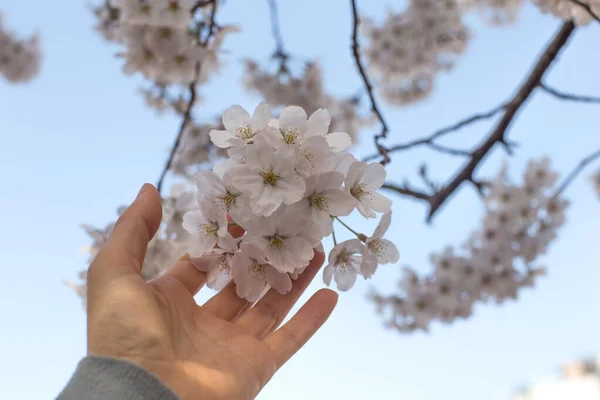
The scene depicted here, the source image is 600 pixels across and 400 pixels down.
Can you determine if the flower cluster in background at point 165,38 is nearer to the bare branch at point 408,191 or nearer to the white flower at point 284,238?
the bare branch at point 408,191

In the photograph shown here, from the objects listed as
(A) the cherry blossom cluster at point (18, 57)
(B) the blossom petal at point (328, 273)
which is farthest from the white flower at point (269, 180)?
(A) the cherry blossom cluster at point (18, 57)

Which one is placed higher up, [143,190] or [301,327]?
[143,190]

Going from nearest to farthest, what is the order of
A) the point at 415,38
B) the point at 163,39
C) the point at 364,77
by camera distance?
1. the point at 364,77
2. the point at 163,39
3. the point at 415,38

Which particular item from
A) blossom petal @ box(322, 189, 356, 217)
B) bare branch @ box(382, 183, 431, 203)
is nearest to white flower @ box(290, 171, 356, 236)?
blossom petal @ box(322, 189, 356, 217)

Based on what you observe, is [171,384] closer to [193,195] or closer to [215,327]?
[215,327]

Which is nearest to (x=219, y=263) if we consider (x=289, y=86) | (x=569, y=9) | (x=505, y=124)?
(x=505, y=124)

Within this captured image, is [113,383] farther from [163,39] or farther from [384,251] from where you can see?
[163,39]

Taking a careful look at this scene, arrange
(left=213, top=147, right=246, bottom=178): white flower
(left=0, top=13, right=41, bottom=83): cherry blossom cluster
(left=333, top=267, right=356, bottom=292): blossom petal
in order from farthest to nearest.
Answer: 1. (left=0, top=13, right=41, bottom=83): cherry blossom cluster
2. (left=333, top=267, right=356, bottom=292): blossom petal
3. (left=213, top=147, right=246, bottom=178): white flower

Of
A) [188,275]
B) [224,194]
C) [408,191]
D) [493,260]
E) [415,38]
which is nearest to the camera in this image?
[224,194]

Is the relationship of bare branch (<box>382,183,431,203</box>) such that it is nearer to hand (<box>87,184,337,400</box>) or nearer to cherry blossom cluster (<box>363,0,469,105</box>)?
hand (<box>87,184,337,400</box>)
